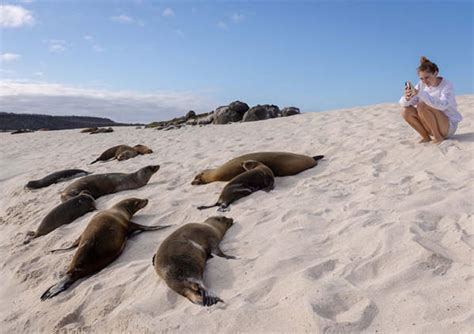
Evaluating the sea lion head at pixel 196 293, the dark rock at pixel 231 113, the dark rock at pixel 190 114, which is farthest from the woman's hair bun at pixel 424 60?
the dark rock at pixel 190 114

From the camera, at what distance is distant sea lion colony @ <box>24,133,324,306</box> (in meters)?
3.47

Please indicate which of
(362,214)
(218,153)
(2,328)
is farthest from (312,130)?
(2,328)

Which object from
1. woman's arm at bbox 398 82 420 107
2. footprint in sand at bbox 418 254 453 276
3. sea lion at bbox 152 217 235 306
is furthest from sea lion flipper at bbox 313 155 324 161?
footprint in sand at bbox 418 254 453 276

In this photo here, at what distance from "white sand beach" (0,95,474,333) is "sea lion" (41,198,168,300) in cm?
8

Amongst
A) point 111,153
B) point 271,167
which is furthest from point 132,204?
point 111,153

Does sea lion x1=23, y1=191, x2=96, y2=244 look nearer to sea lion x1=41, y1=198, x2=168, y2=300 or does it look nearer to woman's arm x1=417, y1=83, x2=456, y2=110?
sea lion x1=41, y1=198, x2=168, y2=300

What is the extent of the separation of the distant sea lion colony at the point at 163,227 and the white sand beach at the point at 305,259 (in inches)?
3.9

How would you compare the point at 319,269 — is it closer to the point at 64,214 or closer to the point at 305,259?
the point at 305,259

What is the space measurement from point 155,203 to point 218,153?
317 centimetres

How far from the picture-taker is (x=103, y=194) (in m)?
6.80

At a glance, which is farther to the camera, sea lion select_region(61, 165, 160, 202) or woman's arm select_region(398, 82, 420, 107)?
sea lion select_region(61, 165, 160, 202)

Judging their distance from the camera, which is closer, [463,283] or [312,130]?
[463,283]

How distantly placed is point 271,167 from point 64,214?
2.83 m

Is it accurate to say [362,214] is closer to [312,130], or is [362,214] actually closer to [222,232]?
[222,232]
